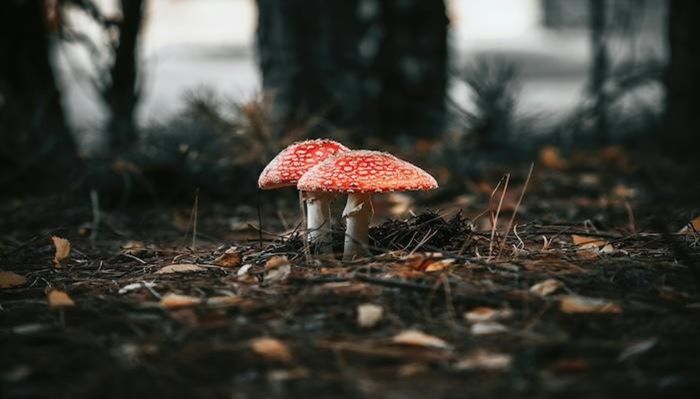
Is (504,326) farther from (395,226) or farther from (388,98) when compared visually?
(388,98)

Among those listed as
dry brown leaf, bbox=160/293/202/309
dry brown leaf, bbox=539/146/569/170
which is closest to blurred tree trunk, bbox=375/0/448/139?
dry brown leaf, bbox=539/146/569/170

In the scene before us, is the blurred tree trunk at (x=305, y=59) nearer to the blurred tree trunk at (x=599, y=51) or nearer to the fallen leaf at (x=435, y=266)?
the blurred tree trunk at (x=599, y=51)

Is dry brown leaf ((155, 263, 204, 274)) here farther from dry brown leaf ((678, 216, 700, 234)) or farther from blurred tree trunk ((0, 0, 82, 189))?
blurred tree trunk ((0, 0, 82, 189))

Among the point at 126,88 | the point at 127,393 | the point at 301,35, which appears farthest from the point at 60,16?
the point at 127,393

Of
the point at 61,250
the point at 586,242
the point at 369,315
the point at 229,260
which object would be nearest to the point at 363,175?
the point at 369,315

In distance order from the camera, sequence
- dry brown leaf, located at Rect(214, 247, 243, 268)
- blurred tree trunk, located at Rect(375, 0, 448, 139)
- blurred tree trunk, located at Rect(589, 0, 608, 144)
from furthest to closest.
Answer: blurred tree trunk, located at Rect(589, 0, 608, 144), blurred tree trunk, located at Rect(375, 0, 448, 139), dry brown leaf, located at Rect(214, 247, 243, 268)

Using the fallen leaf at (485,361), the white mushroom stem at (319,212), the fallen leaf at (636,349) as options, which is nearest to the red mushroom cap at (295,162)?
the white mushroom stem at (319,212)
